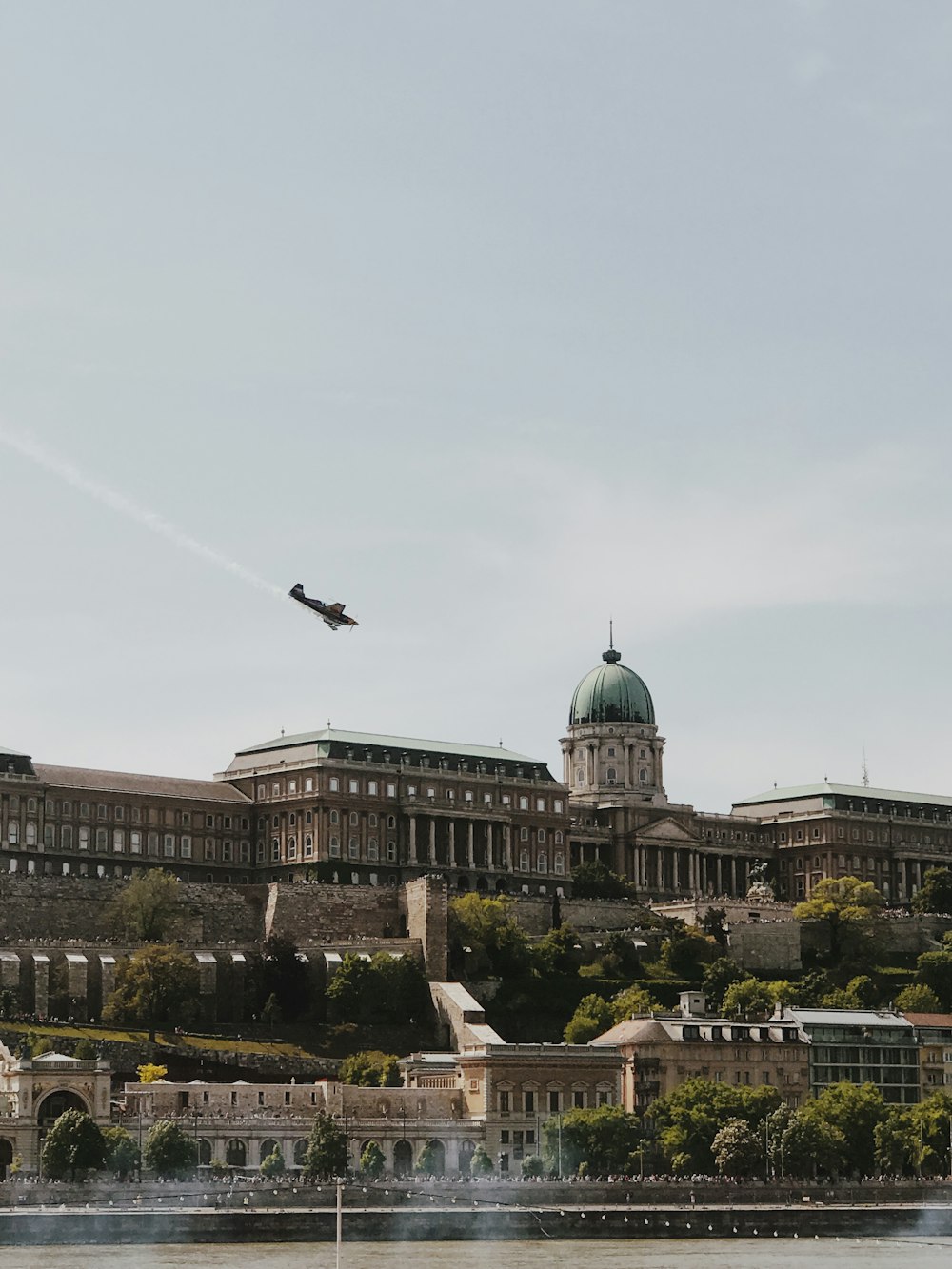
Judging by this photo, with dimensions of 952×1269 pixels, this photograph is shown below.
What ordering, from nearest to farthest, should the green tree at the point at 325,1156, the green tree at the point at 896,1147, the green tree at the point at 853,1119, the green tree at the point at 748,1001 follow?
1. the green tree at the point at 325,1156
2. the green tree at the point at 896,1147
3. the green tree at the point at 853,1119
4. the green tree at the point at 748,1001

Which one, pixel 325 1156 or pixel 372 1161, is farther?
pixel 372 1161

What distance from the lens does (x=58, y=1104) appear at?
156 meters

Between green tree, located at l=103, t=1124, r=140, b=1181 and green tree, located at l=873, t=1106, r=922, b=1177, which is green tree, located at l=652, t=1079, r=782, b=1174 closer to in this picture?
green tree, located at l=873, t=1106, r=922, b=1177

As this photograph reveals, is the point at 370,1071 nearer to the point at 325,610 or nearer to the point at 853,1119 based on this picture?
the point at 853,1119

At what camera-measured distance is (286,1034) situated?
603 ft

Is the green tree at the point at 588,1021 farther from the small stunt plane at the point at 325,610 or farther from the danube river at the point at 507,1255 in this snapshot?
the small stunt plane at the point at 325,610

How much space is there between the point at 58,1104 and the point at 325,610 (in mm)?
47601

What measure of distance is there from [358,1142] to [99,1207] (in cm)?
2404

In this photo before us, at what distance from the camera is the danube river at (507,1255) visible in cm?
12781

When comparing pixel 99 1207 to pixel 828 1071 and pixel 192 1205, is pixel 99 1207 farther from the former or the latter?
pixel 828 1071

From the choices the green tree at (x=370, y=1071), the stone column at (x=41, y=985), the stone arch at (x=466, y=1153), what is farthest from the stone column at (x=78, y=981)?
the stone arch at (x=466, y=1153)

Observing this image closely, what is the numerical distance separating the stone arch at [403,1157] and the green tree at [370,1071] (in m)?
6.82

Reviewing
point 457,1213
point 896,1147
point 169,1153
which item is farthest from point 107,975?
point 896,1147

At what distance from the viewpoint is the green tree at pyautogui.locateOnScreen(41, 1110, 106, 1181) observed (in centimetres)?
14762
